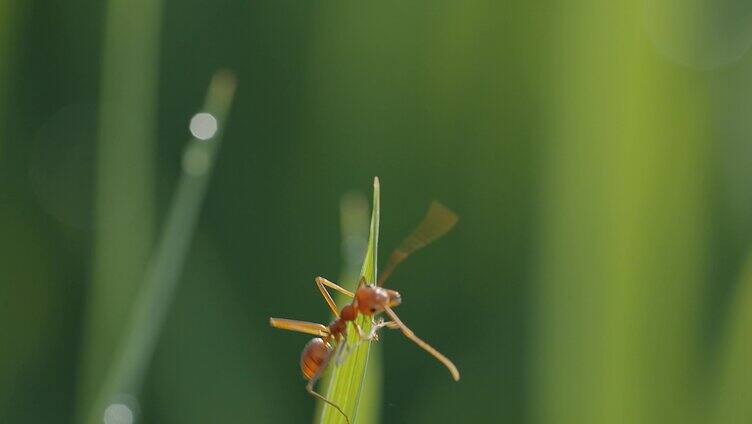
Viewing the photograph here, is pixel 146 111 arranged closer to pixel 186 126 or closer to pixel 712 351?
pixel 186 126

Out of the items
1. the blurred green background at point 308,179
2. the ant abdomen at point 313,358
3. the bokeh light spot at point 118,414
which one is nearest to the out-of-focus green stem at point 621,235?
the blurred green background at point 308,179

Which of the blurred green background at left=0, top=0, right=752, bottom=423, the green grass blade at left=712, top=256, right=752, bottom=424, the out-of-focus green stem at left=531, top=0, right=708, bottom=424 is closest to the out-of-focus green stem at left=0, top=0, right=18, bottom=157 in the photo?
the blurred green background at left=0, top=0, right=752, bottom=423

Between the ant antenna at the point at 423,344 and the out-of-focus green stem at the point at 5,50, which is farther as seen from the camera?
the out-of-focus green stem at the point at 5,50

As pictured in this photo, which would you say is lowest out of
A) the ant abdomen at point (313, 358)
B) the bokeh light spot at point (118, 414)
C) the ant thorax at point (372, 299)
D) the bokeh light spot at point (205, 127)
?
the bokeh light spot at point (118, 414)

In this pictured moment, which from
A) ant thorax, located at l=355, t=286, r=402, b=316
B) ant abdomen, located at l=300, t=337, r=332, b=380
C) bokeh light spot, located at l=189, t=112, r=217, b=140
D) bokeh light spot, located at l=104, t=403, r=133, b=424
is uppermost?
bokeh light spot, located at l=189, t=112, r=217, b=140

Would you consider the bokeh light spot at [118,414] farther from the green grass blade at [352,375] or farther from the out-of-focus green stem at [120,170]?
the green grass blade at [352,375]

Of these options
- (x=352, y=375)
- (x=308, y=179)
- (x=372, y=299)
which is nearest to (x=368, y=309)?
(x=372, y=299)

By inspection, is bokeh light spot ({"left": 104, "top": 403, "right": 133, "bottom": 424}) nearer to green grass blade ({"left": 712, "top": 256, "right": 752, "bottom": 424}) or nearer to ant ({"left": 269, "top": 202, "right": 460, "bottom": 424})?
ant ({"left": 269, "top": 202, "right": 460, "bottom": 424})
